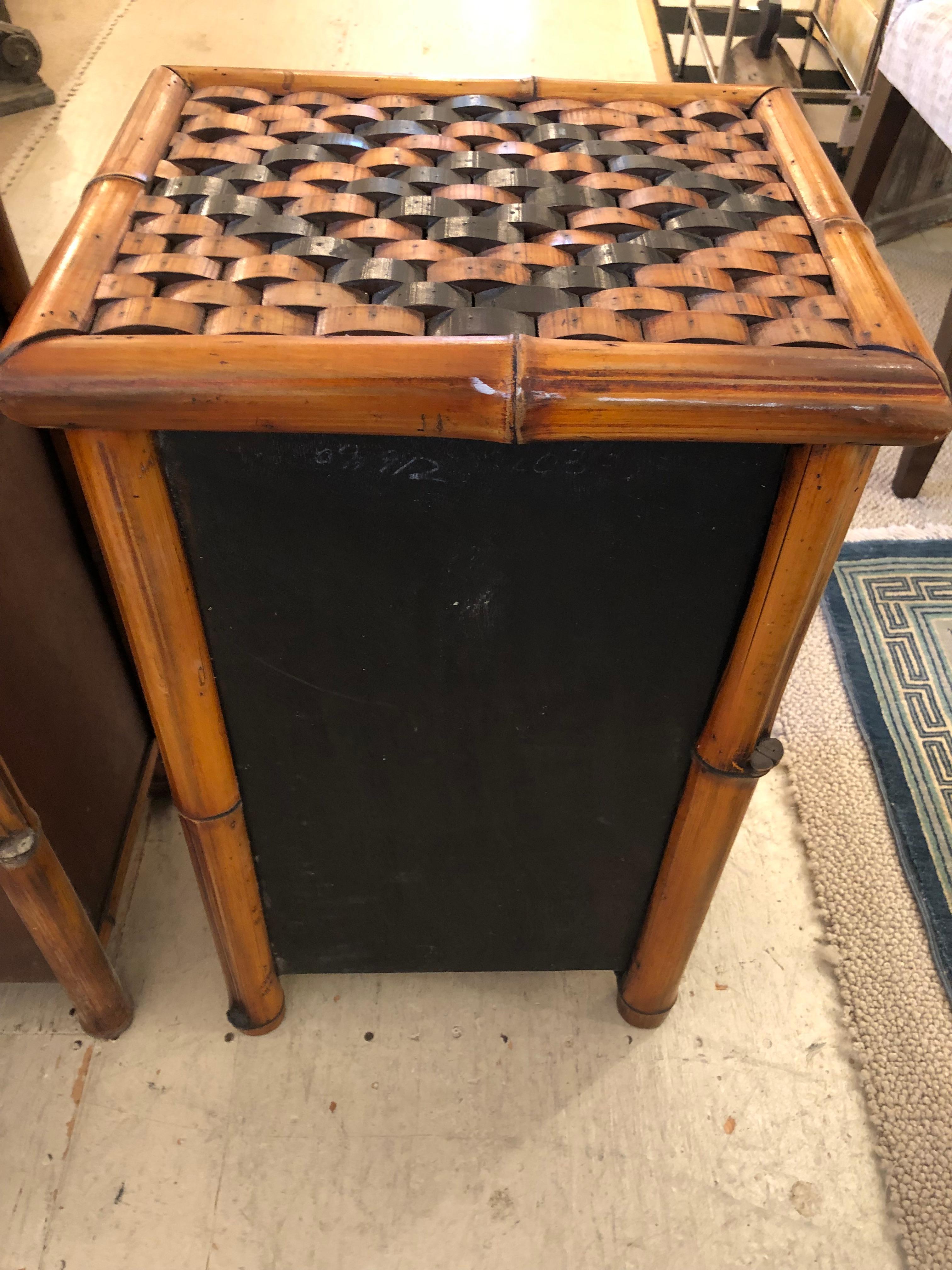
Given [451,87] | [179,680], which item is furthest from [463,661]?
[451,87]

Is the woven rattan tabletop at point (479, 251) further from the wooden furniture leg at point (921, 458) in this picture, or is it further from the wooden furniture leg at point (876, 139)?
the wooden furniture leg at point (876, 139)

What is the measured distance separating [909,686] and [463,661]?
3.05ft

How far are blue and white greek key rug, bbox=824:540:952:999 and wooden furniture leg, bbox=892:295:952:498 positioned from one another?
120 millimetres

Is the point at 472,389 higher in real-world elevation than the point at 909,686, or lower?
higher

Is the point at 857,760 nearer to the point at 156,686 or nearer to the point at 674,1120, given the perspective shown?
the point at 674,1120

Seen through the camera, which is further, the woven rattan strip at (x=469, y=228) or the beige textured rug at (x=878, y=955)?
the beige textured rug at (x=878, y=955)

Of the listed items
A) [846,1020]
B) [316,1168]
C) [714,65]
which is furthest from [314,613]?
[714,65]

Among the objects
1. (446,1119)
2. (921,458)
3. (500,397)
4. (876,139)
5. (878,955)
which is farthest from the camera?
(876,139)

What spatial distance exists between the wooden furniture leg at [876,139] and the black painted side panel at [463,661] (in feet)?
4.55

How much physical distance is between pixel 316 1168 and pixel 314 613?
0.61m

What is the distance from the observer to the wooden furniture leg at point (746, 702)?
0.64 metres

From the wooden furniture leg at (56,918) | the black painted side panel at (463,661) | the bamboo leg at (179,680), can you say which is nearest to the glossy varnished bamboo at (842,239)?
the black painted side panel at (463,661)

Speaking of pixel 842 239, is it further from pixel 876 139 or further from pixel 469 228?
pixel 876 139

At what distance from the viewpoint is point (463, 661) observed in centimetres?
75
